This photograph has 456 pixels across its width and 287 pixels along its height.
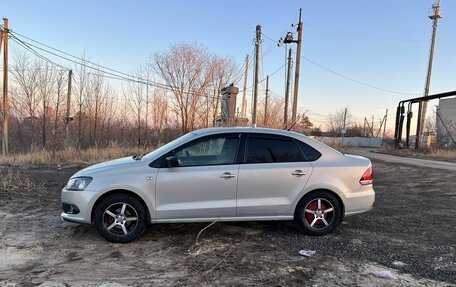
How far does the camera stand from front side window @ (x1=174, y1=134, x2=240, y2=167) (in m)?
5.34

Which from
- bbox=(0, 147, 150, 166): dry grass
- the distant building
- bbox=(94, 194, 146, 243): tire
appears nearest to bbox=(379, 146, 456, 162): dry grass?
the distant building

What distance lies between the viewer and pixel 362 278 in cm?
405

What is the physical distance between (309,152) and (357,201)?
3.48ft

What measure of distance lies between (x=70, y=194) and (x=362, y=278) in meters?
3.95

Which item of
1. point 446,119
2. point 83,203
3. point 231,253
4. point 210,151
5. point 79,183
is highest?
point 446,119

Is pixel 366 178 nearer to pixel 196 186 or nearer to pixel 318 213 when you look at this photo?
pixel 318 213

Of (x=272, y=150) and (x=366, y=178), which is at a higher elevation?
(x=272, y=150)

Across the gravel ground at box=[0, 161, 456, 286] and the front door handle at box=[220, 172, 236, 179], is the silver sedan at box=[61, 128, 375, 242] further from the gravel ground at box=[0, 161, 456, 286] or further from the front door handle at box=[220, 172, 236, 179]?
the gravel ground at box=[0, 161, 456, 286]

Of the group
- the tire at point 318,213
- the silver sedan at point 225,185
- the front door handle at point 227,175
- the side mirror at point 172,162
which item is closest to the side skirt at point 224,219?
the silver sedan at point 225,185

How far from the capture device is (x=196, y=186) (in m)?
5.17

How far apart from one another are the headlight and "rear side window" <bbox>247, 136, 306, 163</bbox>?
7.57 ft

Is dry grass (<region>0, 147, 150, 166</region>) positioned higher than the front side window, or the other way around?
the front side window

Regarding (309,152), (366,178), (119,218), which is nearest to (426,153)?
(366,178)

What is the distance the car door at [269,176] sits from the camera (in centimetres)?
532
